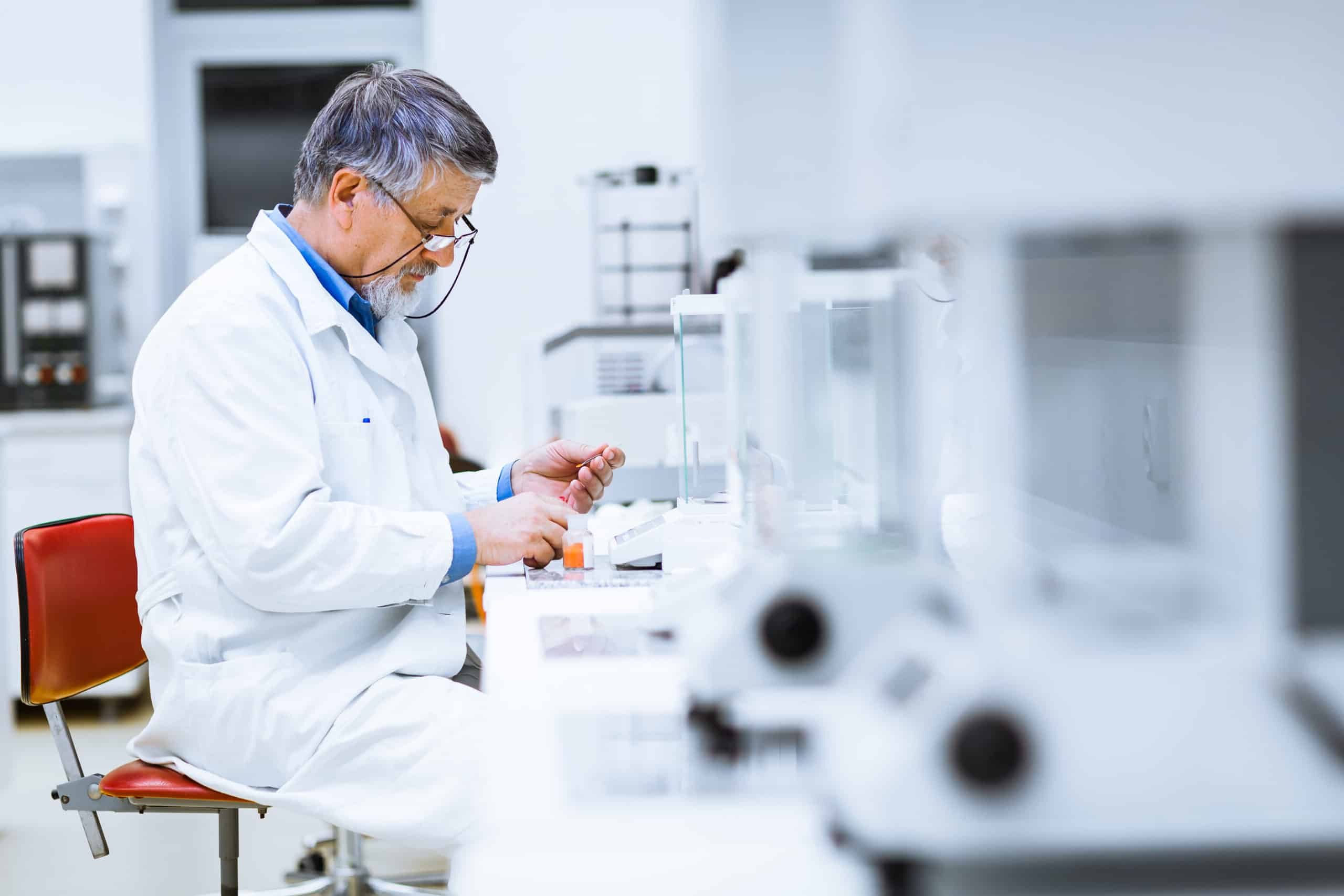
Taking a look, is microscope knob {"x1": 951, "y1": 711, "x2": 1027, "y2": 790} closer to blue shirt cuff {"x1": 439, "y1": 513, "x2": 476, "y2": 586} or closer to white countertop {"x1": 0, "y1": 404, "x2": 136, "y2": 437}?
blue shirt cuff {"x1": 439, "y1": 513, "x2": 476, "y2": 586}

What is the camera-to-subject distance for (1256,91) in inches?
27.6

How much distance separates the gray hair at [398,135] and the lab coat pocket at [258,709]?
24.2 inches

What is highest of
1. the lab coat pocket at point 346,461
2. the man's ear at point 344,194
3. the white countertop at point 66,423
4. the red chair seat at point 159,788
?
the man's ear at point 344,194

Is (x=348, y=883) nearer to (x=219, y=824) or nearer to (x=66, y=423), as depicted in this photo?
(x=219, y=824)

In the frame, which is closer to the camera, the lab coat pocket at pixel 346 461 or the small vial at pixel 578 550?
the lab coat pocket at pixel 346 461

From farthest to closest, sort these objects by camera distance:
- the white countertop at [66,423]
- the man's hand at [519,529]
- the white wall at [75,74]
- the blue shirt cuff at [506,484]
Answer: the white wall at [75,74]
the white countertop at [66,423]
the blue shirt cuff at [506,484]
the man's hand at [519,529]

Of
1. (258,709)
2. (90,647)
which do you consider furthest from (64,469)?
(258,709)

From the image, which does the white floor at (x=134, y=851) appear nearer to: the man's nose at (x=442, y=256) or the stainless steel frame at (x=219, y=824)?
the stainless steel frame at (x=219, y=824)

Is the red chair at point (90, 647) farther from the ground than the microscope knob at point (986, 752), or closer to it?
closer to it

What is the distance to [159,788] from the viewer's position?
5.24 ft

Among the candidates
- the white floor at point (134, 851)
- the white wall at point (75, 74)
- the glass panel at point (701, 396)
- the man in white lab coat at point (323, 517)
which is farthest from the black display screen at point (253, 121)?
the man in white lab coat at point (323, 517)

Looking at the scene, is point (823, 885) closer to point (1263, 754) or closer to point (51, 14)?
point (1263, 754)

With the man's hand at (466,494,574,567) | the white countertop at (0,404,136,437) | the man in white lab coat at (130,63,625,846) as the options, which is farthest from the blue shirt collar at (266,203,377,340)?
the white countertop at (0,404,136,437)

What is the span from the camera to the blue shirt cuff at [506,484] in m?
1.97
